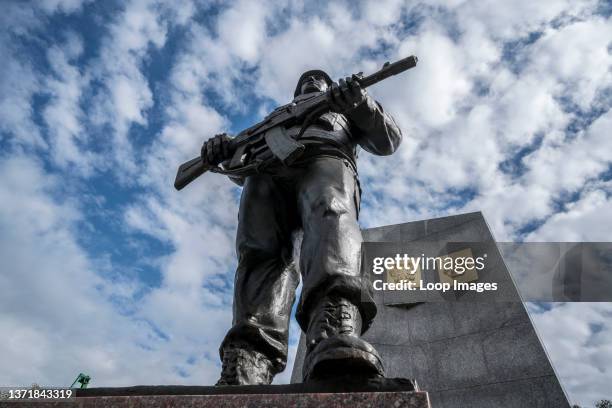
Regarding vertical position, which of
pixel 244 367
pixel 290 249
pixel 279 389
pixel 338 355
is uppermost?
pixel 290 249

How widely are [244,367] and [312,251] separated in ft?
2.45

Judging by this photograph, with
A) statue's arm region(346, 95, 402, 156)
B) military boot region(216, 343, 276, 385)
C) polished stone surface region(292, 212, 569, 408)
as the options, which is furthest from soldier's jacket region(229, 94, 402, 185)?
polished stone surface region(292, 212, 569, 408)

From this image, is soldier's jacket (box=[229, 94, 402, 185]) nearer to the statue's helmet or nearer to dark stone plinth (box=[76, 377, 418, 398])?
the statue's helmet

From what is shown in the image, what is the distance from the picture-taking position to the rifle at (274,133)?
11.6 ft

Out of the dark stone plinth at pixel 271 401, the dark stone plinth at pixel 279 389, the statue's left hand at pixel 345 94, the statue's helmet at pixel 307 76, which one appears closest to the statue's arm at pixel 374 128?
the statue's left hand at pixel 345 94

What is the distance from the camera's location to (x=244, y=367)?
98.9 inches

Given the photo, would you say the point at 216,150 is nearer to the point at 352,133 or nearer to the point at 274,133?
the point at 274,133

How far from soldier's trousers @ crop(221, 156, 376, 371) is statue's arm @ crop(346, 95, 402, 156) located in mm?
385

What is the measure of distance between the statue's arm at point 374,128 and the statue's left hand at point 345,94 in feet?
0.46

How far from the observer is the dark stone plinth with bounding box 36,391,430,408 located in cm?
164

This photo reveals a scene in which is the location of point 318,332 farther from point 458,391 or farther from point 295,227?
point 458,391

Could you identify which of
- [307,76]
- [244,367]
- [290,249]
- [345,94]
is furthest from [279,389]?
[307,76]

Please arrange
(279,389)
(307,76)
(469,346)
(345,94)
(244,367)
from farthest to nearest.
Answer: (469,346) → (307,76) → (345,94) → (244,367) → (279,389)

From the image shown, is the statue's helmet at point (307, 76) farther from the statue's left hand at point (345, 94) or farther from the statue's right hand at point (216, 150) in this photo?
the statue's left hand at point (345, 94)
